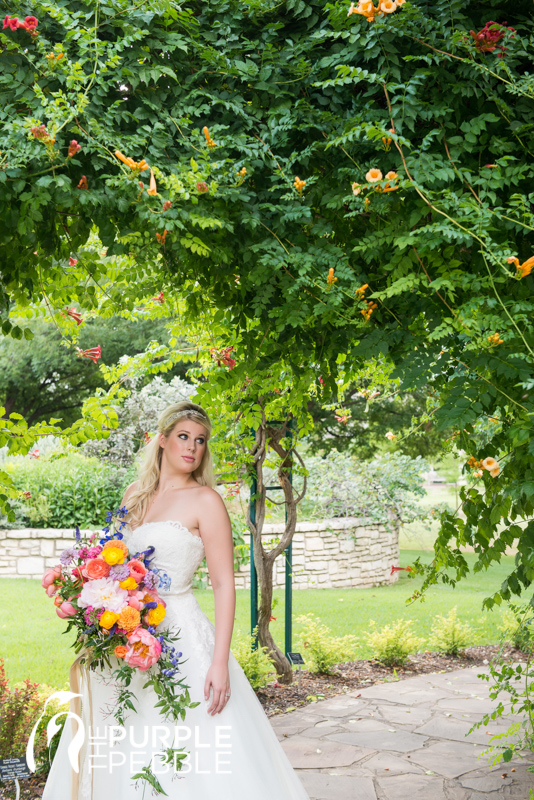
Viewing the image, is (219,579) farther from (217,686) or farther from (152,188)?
(152,188)

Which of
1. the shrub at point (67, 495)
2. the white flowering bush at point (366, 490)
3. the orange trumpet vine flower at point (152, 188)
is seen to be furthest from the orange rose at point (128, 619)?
the white flowering bush at point (366, 490)

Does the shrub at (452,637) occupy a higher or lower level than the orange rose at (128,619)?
lower

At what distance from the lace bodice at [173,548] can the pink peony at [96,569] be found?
32cm

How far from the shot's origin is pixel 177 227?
1.89m

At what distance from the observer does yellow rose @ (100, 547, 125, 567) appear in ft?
6.95

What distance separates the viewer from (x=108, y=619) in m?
2.02

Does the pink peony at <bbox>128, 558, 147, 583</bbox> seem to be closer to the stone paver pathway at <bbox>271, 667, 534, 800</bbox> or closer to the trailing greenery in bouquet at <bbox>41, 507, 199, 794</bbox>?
the trailing greenery in bouquet at <bbox>41, 507, 199, 794</bbox>

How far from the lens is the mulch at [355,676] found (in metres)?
4.66

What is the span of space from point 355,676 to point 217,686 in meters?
3.38

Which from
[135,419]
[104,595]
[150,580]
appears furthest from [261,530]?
[135,419]

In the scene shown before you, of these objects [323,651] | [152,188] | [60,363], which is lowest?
[323,651]

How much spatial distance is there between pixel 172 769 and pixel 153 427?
294 inches

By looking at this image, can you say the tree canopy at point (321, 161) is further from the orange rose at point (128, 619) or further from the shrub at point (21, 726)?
the shrub at point (21, 726)

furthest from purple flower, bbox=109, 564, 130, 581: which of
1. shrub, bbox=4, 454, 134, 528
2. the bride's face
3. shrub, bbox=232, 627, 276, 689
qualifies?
shrub, bbox=4, 454, 134, 528
